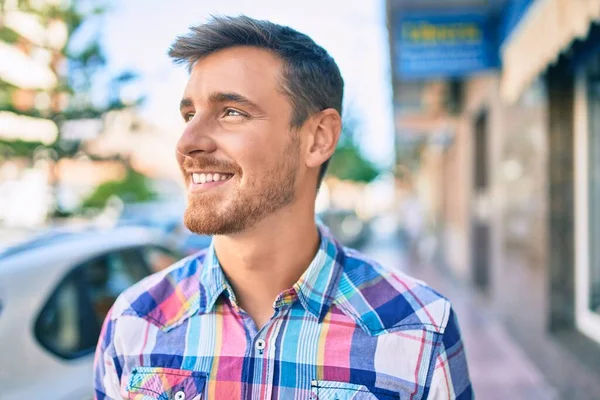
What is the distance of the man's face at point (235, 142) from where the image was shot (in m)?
1.50

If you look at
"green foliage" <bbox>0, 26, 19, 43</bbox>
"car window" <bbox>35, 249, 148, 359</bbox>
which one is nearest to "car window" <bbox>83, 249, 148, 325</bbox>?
"car window" <bbox>35, 249, 148, 359</bbox>

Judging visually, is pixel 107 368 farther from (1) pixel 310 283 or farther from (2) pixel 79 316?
(2) pixel 79 316

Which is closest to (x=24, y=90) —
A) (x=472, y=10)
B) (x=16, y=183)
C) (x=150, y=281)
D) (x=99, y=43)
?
(x=99, y=43)

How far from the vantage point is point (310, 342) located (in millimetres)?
1452

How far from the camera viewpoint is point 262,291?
1598 mm

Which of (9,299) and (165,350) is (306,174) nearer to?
(165,350)

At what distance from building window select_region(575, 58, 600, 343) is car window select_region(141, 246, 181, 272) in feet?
10.8

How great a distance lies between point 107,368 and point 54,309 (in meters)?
1.50

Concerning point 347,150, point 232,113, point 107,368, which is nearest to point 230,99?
point 232,113

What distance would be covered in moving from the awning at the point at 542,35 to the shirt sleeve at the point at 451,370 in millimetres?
2315

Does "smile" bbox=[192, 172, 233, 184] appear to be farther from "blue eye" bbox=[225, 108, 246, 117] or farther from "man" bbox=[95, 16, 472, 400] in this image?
"blue eye" bbox=[225, 108, 246, 117]

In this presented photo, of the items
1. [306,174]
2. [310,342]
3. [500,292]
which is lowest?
[500,292]

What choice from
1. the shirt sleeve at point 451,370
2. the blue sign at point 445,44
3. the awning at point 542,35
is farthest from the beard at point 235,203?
the blue sign at point 445,44

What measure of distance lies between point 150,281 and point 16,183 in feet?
41.1
